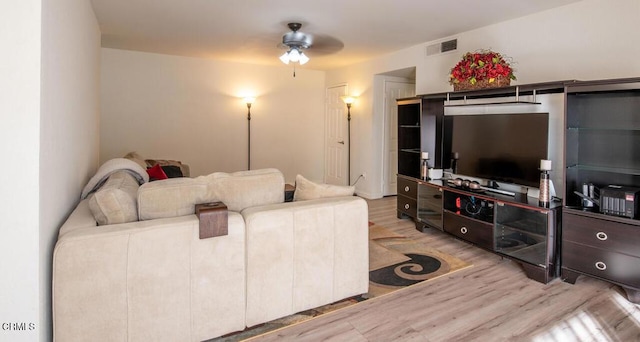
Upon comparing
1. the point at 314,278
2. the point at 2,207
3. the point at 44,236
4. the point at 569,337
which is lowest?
the point at 569,337

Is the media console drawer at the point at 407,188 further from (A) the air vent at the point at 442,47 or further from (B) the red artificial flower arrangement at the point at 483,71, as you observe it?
(A) the air vent at the point at 442,47

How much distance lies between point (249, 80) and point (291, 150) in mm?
1576

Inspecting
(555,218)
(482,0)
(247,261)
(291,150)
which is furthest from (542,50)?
(291,150)

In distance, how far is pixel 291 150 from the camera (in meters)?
7.07

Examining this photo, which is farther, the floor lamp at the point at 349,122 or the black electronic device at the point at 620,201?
the floor lamp at the point at 349,122

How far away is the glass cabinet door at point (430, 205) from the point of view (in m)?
3.93

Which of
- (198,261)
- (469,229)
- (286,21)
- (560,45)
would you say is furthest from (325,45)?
(198,261)

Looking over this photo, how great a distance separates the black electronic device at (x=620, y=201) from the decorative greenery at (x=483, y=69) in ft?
4.41

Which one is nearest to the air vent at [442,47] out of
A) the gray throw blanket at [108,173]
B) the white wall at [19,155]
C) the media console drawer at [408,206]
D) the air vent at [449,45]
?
the air vent at [449,45]

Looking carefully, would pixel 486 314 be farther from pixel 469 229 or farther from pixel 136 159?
pixel 136 159

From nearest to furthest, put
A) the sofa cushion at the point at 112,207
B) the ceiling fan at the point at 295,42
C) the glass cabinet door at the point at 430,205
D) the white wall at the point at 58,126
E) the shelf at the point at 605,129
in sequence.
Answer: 1. the white wall at the point at 58,126
2. the sofa cushion at the point at 112,207
3. the shelf at the point at 605,129
4. the glass cabinet door at the point at 430,205
5. the ceiling fan at the point at 295,42

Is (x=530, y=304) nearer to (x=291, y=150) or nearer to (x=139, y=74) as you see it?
(x=291, y=150)

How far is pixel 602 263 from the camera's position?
2600 mm

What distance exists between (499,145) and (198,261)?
3066 millimetres
